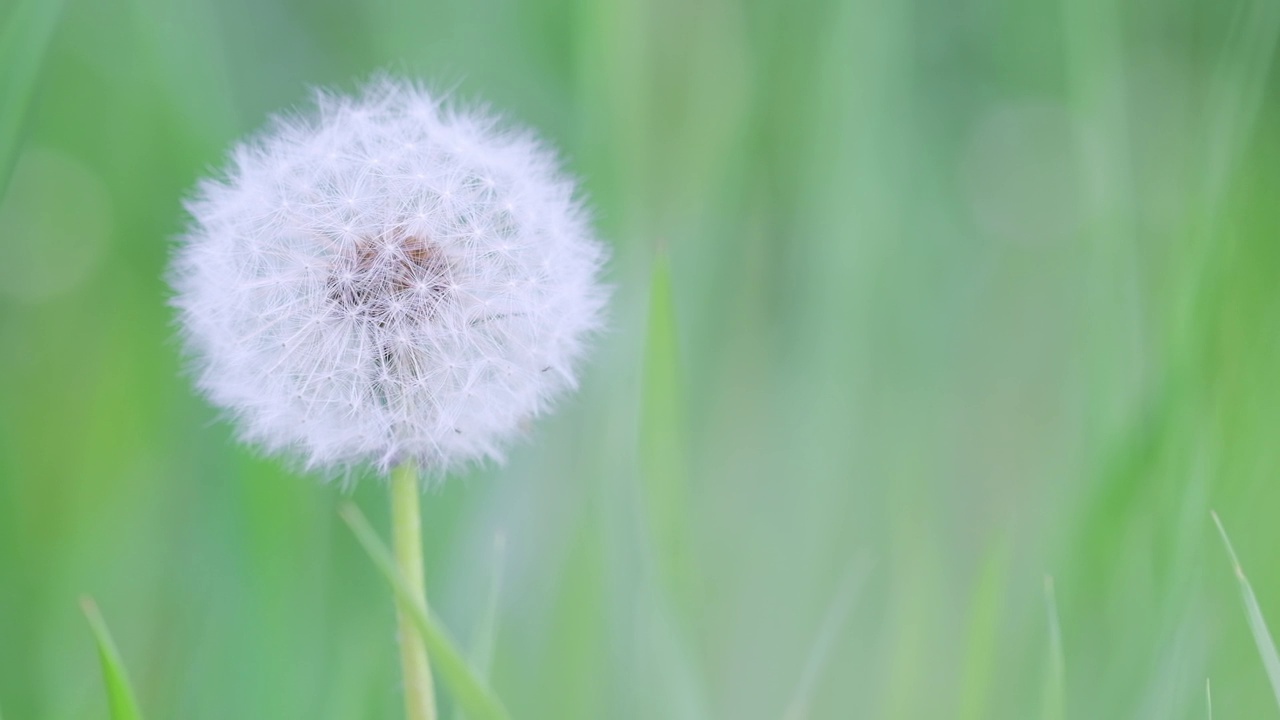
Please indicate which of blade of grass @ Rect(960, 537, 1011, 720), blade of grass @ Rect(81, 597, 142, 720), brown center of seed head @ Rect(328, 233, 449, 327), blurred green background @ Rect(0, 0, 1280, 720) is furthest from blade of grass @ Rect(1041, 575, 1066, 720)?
blade of grass @ Rect(81, 597, 142, 720)

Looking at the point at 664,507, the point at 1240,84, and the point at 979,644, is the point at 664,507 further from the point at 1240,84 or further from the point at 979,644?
the point at 1240,84

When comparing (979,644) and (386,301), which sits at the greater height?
(386,301)

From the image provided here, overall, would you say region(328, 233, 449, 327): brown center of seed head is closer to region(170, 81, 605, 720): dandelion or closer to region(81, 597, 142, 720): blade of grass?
region(170, 81, 605, 720): dandelion

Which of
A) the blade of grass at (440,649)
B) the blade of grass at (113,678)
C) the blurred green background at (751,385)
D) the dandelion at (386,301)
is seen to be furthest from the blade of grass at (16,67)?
the blade of grass at (440,649)

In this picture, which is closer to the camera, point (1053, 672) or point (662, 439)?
point (1053, 672)

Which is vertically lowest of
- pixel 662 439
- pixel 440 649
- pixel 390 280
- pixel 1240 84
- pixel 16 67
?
pixel 440 649

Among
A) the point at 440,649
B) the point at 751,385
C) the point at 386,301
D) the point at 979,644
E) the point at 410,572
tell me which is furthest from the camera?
the point at 751,385

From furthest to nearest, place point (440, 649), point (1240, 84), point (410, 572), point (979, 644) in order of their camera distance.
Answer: point (1240, 84) < point (979, 644) < point (410, 572) < point (440, 649)

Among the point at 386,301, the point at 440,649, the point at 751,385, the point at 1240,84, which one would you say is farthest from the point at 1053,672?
the point at 751,385
